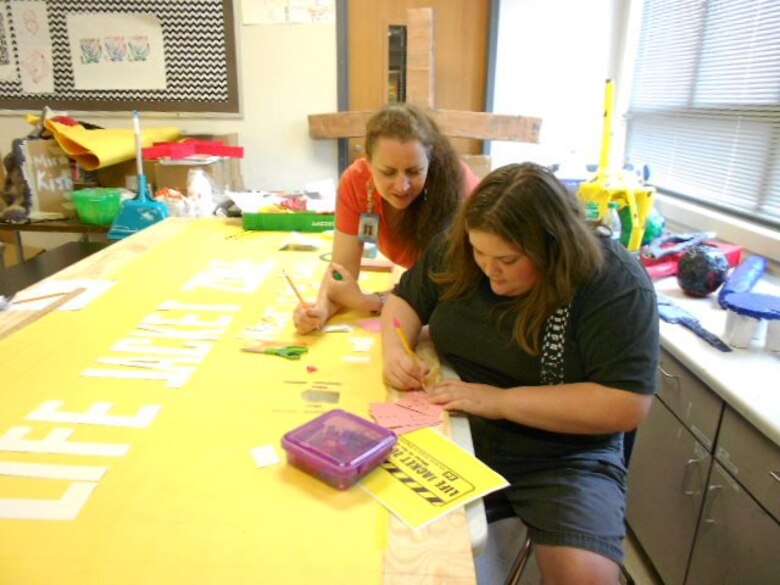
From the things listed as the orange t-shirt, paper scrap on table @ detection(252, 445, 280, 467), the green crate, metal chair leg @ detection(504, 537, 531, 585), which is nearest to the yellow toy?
the orange t-shirt

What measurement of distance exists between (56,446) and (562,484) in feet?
2.88

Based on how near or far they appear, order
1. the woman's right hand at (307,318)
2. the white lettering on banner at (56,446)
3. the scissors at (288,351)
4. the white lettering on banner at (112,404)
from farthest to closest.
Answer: the woman's right hand at (307,318), the scissors at (288,351), the white lettering on banner at (56,446), the white lettering on banner at (112,404)

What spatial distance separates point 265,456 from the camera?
0.94 metres

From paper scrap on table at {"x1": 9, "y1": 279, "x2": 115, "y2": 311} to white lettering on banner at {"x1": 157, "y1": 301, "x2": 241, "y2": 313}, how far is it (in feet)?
0.67

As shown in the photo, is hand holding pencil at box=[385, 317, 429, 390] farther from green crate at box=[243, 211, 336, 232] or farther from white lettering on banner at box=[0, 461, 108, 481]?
green crate at box=[243, 211, 336, 232]

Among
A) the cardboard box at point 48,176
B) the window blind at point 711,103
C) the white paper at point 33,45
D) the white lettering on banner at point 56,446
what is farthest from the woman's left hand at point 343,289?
the white paper at point 33,45

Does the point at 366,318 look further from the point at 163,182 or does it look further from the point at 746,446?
the point at 163,182

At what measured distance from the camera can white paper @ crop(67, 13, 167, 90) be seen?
330cm

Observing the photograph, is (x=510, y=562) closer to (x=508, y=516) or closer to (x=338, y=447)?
(x=508, y=516)

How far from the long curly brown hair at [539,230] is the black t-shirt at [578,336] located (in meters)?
0.03

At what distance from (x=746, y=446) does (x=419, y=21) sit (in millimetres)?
2609

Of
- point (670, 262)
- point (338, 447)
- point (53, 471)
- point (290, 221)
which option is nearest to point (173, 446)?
point (53, 471)

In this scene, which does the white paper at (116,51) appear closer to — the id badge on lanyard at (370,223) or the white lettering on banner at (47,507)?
the id badge on lanyard at (370,223)

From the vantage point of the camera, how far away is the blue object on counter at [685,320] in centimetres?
149
